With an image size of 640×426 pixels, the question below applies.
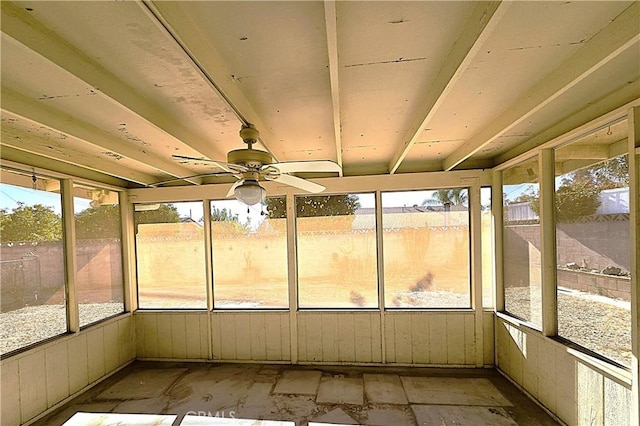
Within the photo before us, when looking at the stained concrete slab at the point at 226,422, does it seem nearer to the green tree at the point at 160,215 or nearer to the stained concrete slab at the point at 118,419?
the stained concrete slab at the point at 118,419

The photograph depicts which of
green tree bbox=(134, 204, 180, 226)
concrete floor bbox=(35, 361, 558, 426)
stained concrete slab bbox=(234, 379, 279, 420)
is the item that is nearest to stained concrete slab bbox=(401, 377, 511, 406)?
concrete floor bbox=(35, 361, 558, 426)

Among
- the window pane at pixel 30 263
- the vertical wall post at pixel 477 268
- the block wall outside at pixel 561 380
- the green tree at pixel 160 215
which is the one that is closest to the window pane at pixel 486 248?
the vertical wall post at pixel 477 268

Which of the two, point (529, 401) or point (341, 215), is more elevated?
point (341, 215)

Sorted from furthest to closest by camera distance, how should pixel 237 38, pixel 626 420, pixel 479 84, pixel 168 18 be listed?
1. pixel 626 420
2. pixel 479 84
3. pixel 237 38
4. pixel 168 18

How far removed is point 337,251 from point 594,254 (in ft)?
8.27

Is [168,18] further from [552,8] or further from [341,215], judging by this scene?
[341,215]

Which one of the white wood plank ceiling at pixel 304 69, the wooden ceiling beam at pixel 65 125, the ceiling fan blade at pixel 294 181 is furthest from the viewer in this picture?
the ceiling fan blade at pixel 294 181

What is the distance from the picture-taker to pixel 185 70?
154 cm

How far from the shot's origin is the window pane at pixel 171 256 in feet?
13.7

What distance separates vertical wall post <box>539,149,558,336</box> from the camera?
2699 millimetres

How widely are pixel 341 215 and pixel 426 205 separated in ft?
3.59

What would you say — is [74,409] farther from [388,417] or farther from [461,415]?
[461,415]

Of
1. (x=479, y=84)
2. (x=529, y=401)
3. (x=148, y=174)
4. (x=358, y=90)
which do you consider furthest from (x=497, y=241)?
(x=148, y=174)

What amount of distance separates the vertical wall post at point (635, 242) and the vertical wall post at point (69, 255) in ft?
15.9
